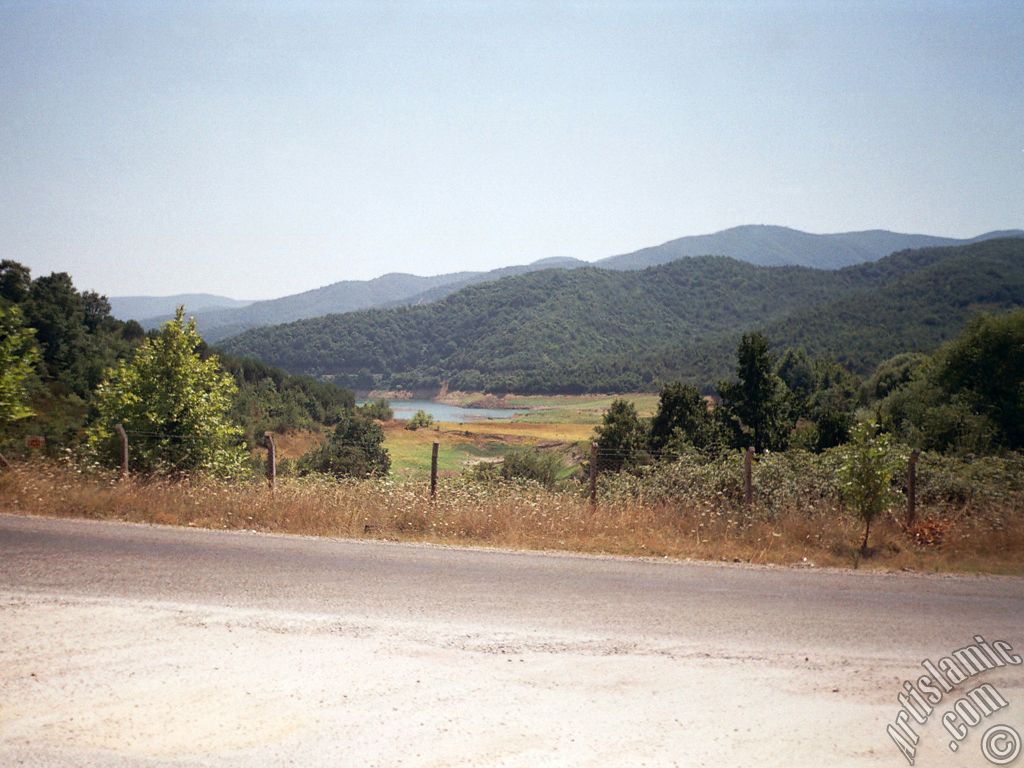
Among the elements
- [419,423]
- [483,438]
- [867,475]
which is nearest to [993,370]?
[867,475]

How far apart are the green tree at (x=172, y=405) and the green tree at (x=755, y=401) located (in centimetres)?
3095

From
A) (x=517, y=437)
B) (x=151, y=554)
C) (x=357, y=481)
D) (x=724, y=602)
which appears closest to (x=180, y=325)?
(x=357, y=481)

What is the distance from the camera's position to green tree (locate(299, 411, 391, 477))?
47.9 meters

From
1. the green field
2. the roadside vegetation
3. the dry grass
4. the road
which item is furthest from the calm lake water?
the road

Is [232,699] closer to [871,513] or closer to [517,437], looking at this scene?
[871,513]

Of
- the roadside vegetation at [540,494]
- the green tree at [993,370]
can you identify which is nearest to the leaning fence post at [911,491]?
the roadside vegetation at [540,494]

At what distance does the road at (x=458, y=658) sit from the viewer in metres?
4.71

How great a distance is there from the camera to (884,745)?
4.89m

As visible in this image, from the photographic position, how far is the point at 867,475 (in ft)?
36.9

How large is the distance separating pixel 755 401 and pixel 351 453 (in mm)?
28713

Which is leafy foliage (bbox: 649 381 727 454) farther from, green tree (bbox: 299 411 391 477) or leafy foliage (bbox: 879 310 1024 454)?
green tree (bbox: 299 411 391 477)

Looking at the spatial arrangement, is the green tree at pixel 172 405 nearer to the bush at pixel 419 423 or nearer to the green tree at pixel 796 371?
the bush at pixel 419 423

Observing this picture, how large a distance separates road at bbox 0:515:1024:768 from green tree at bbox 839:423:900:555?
161 cm

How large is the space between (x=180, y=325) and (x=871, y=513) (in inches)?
767
